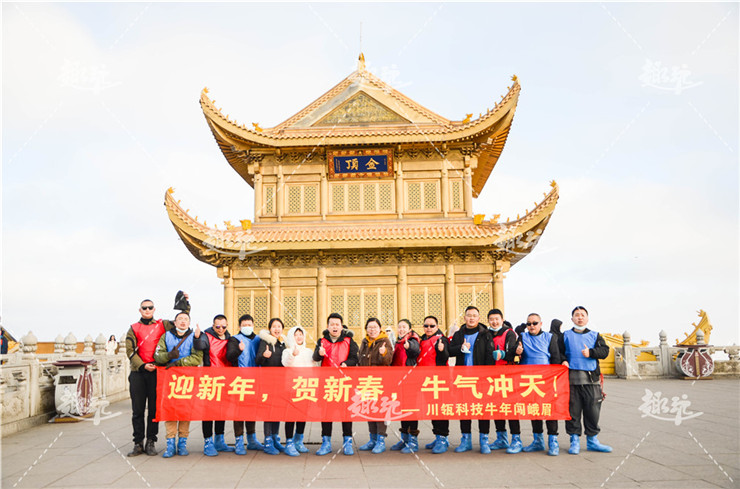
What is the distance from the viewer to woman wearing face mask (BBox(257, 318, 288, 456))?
697 cm

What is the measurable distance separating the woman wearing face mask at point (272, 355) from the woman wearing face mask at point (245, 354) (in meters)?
0.18

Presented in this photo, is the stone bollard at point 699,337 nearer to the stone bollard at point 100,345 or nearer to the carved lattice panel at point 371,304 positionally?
the carved lattice panel at point 371,304

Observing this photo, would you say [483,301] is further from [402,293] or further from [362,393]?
[362,393]

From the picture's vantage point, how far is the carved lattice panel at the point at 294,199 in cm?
1691

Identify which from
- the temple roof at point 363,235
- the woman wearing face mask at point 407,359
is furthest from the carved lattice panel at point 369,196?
the woman wearing face mask at point 407,359

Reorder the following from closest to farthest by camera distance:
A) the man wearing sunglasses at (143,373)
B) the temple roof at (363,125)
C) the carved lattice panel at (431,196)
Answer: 1. the man wearing sunglasses at (143,373)
2. the temple roof at (363,125)
3. the carved lattice panel at (431,196)

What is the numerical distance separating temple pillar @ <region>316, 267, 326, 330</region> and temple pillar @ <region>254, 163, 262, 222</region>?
2.77m

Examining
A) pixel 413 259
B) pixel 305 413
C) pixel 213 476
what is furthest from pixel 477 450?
pixel 413 259

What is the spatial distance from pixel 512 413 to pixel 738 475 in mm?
2365

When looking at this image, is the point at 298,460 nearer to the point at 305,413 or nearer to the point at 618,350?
the point at 305,413

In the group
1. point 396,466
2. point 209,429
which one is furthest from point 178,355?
point 396,466

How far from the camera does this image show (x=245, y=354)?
728cm

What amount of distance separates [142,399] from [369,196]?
35.9ft

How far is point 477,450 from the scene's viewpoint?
23.0 feet
